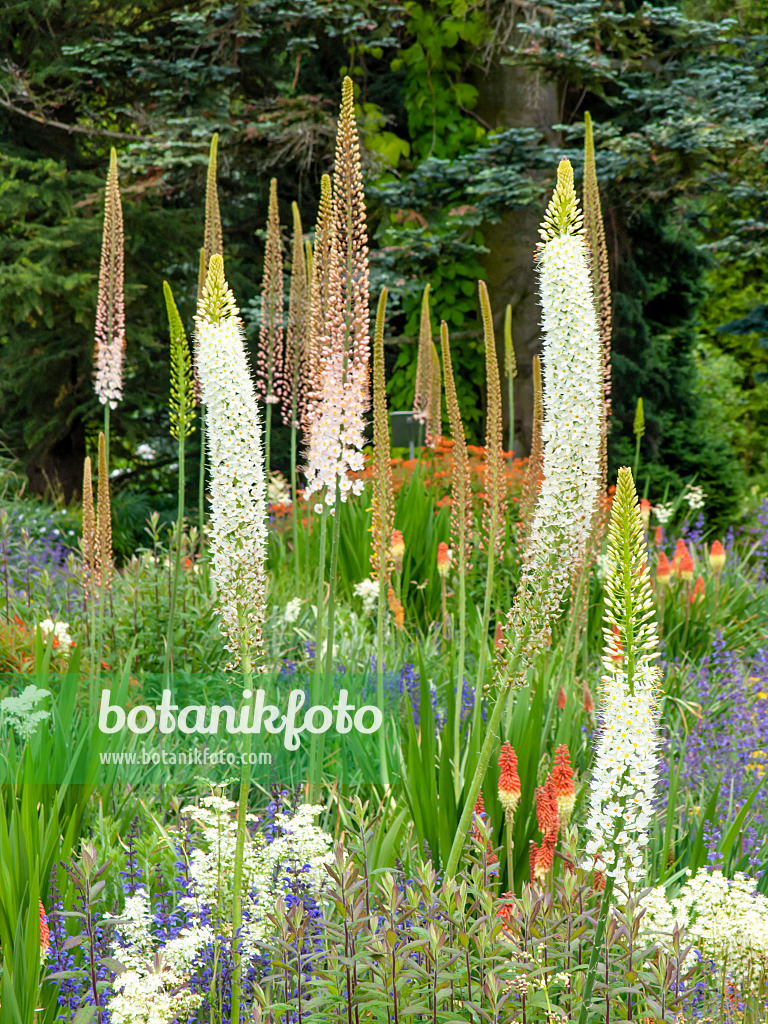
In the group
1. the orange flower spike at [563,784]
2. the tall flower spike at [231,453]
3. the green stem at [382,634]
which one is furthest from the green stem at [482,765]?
the green stem at [382,634]

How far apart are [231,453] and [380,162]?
949cm

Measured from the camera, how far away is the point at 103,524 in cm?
432

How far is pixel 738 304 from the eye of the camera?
69.3 feet

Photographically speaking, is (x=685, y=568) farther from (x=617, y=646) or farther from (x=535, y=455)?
(x=617, y=646)

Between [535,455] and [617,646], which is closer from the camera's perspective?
[617,646]

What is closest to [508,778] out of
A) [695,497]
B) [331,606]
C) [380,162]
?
[331,606]

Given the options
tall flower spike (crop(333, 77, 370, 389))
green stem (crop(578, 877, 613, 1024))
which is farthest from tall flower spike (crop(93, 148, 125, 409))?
green stem (crop(578, 877, 613, 1024))

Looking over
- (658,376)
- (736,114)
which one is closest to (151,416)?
(658,376)

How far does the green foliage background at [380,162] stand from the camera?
33.4 ft

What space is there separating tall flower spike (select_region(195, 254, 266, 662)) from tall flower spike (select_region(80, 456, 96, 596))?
1.98 m

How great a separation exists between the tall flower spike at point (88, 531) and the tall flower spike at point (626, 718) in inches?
117

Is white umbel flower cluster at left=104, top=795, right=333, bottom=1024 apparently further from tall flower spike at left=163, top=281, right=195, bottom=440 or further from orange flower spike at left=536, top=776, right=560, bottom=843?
tall flower spike at left=163, top=281, right=195, bottom=440

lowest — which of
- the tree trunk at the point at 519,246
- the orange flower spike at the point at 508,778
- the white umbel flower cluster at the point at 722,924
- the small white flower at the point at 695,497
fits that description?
the white umbel flower cluster at the point at 722,924

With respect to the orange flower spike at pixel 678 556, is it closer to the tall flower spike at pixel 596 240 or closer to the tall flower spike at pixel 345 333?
the tall flower spike at pixel 596 240
